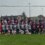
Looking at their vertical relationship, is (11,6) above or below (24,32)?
above

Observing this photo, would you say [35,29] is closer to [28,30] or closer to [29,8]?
[28,30]

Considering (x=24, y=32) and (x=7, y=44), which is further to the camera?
(x=24, y=32)

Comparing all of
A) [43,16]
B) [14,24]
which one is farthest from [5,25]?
[43,16]

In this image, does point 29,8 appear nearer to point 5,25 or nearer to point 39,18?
point 39,18

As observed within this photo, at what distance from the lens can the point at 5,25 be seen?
14922 millimetres

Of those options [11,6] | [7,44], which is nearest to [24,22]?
[11,6]

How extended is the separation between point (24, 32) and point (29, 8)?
1684 millimetres

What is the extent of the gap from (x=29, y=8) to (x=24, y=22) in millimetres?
1027

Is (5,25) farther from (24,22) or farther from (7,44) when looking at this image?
(7,44)

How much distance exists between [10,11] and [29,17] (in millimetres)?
1364

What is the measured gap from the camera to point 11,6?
15.1 metres

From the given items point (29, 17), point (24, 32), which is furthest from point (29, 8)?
point (24, 32)

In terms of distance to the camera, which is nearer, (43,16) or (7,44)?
(7,44)

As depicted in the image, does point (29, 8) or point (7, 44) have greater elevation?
point (29, 8)
